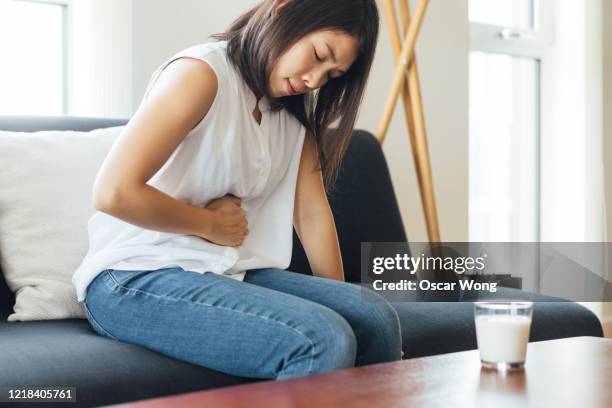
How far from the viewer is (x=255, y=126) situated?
1.61 metres

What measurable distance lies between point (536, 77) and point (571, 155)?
1.34 ft

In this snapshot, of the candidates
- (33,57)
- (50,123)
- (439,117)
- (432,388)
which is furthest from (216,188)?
(439,117)

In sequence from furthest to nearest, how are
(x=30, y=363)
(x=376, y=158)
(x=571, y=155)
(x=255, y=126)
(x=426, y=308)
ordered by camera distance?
(x=571, y=155) < (x=376, y=158) < (x=426, y=308) < (x=255, y=126) < (x=30, y=363)

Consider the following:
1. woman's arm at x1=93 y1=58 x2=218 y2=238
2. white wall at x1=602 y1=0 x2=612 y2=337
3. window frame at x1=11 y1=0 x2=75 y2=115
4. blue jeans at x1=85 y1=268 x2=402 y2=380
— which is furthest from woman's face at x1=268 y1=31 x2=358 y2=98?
white wall at x1=602 y1=0 x2=612 y2=337

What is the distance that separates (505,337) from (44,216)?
1.04 meters

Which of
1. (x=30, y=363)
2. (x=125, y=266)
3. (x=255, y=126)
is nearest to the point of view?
(x=30, y=363)

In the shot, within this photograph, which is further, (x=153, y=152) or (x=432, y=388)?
(x=153, y=152)

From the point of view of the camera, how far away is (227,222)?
154cm

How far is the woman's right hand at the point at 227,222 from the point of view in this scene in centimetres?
153

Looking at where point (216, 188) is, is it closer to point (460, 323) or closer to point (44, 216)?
point (44, 216)

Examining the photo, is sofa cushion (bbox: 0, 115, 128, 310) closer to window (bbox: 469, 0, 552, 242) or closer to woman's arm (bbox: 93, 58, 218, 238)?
woman's arm (bbox: 93, 58, 218, 238)

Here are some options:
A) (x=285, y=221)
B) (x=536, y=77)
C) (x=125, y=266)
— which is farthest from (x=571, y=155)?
(x=125, y=266)

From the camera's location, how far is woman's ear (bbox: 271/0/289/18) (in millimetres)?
1531

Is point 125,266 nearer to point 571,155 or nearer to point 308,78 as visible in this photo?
point 308,78
